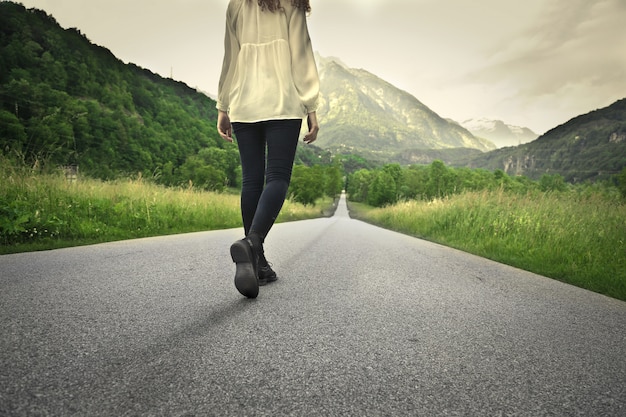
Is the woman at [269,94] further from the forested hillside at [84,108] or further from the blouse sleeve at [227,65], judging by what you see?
the forested hillside at [84,108]

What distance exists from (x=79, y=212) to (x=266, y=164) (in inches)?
177

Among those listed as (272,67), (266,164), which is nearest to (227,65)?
(272,67)

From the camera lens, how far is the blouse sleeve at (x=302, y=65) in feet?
8.91

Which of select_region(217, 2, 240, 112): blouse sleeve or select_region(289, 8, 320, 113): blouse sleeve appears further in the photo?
select_region(217, 2, 240, 112): blouse sleeve

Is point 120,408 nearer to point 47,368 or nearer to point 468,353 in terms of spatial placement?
point 47,368

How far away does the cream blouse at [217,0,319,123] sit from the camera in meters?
2.59

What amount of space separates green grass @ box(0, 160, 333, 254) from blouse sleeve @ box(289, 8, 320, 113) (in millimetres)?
3416

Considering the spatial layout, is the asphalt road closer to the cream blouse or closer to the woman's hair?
the cream blouse

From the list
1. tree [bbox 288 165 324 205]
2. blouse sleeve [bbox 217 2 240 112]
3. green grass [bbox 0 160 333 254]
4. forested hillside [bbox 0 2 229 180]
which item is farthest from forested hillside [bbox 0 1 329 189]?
blouse sleeve [bbox 217 2 240 112]

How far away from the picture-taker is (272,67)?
2674mm

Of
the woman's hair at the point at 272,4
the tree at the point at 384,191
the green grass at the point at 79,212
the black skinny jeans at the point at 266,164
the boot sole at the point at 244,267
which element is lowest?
the tree at the point at 384,191

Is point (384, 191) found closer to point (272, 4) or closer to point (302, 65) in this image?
point (302, 65)

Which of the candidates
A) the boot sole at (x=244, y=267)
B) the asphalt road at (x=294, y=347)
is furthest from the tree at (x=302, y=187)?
the boot sole at (x=244, y=267)

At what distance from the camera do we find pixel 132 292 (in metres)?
2.32
